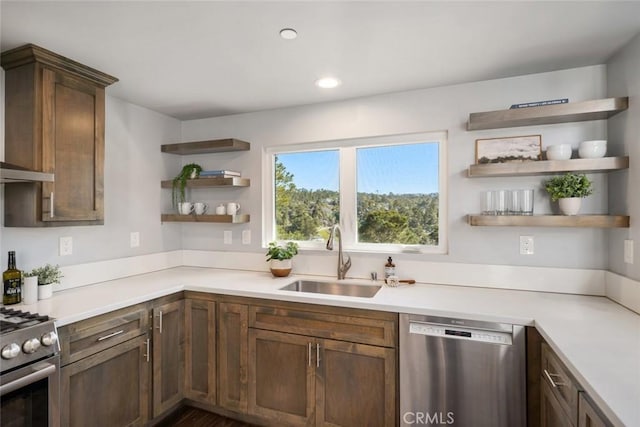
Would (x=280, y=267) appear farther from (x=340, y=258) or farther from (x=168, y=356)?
(x=168, y=356)

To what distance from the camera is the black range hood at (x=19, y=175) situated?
1625 millimetres

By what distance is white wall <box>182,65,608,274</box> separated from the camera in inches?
81.1

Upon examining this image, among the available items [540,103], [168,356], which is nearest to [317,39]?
[540,103]

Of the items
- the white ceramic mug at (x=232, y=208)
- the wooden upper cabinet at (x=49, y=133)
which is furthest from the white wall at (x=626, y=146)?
the wooden upper cabinet at (x=49, y=133)

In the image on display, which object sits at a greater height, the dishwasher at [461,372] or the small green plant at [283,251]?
the small green plant at [283,251]

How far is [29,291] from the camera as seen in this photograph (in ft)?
6.11

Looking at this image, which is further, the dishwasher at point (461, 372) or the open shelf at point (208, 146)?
the open shelf at point (208, 146)

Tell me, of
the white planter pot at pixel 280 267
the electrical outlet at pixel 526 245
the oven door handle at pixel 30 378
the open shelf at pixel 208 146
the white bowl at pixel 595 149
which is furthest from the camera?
the open shelf at pixel 208 146

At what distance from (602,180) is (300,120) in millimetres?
2061

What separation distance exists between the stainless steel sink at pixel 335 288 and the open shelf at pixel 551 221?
0.81 meters

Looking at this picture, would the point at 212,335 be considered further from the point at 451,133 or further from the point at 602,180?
the point at 602,180

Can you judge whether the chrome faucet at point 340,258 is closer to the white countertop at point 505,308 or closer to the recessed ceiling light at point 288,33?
the white countertop at point 505,308

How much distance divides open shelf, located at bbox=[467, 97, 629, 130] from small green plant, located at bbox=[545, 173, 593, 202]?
34 centimetres

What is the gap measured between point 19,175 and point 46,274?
0.64 meters
